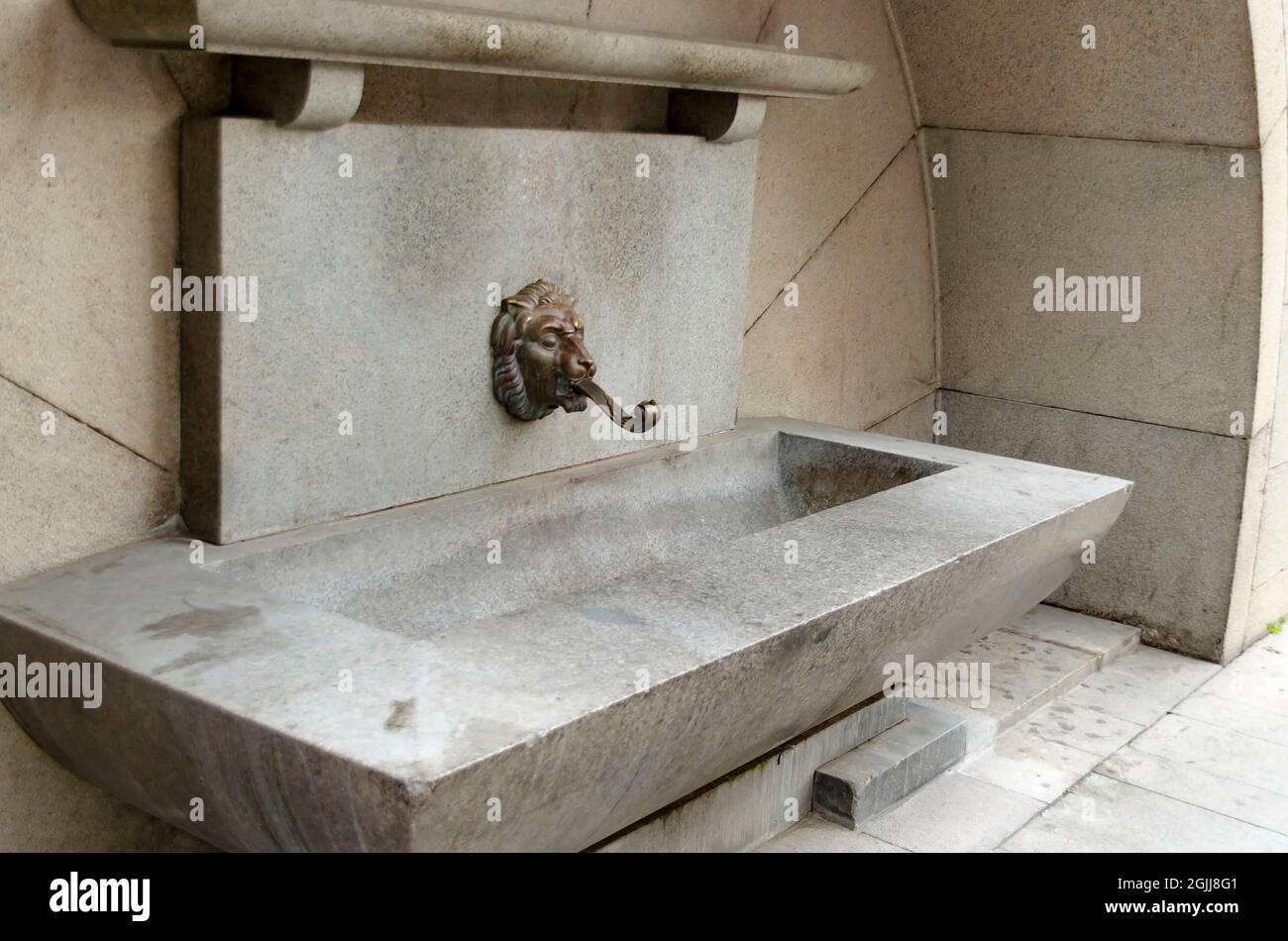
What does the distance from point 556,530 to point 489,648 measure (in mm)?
1152

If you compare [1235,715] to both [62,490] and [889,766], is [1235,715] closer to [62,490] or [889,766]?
[889,766]

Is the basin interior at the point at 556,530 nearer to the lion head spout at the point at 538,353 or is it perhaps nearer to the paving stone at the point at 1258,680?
the lion head spout at the point at 538,353

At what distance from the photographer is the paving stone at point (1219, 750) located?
4.02 metres

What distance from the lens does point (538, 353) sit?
3.24m

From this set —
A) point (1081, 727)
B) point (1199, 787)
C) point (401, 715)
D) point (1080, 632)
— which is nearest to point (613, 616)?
point (401, 715)

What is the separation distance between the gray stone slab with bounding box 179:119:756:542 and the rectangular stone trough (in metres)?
0.11

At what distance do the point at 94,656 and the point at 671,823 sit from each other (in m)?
1.35

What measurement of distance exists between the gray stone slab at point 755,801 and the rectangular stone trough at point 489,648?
0.29 metres

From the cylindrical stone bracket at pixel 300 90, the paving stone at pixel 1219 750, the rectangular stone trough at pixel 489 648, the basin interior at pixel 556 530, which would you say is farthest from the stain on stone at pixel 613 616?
the paving stone at pixel 1219 750

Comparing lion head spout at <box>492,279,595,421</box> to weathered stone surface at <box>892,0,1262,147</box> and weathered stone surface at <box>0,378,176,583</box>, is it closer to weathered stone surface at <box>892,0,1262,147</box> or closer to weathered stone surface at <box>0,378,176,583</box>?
weathered stone surface at <box>0,378,176,583</box>

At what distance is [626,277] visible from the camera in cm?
364
